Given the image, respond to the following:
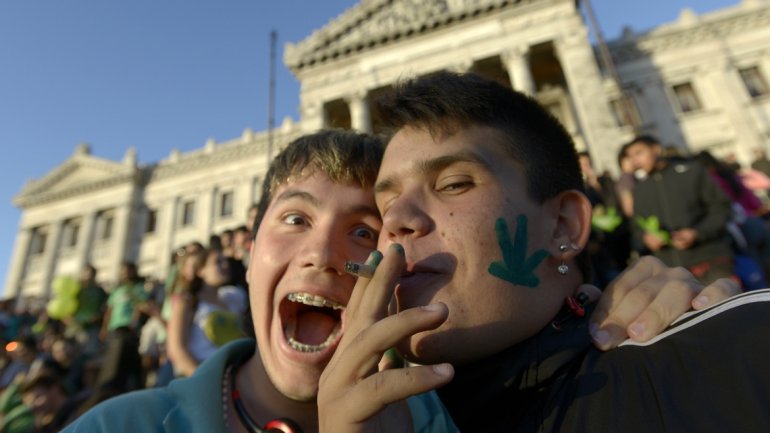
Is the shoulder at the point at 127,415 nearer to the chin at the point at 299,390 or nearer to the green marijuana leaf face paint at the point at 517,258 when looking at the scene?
the chin at the point at 299,390

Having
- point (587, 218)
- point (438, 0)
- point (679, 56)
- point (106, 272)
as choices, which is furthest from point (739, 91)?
point (106, 272)

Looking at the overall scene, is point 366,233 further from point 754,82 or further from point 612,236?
point 754,82

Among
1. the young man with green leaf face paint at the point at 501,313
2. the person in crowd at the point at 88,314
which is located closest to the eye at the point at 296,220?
the young man with green leaf face paint at the point at 501,313

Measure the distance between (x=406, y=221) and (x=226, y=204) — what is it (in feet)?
106

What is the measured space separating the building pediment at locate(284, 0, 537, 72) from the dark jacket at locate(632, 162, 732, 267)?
68.5 feet

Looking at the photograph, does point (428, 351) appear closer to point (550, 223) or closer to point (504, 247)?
point (504, 247)

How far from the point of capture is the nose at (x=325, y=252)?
2.01m

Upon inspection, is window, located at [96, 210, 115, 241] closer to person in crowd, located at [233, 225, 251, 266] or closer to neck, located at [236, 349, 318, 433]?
person in crowd, located at [233, 225, 251, 266]

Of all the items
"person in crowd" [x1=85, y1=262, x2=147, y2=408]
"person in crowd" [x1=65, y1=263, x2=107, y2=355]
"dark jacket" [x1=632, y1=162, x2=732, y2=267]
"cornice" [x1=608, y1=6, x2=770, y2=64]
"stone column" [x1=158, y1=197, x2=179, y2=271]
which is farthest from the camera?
"stone column" [x1=158, y1=197, x2=179, y2=271]

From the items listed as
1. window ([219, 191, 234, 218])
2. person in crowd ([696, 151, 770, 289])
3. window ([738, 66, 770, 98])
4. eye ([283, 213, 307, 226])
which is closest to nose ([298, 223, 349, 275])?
eye ([283, 213, 307, 226])

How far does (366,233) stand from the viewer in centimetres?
219

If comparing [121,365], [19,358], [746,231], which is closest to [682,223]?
[746,231]

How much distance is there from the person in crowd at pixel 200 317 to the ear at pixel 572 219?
3358 millimetres

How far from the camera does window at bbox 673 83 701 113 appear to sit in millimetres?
24188
